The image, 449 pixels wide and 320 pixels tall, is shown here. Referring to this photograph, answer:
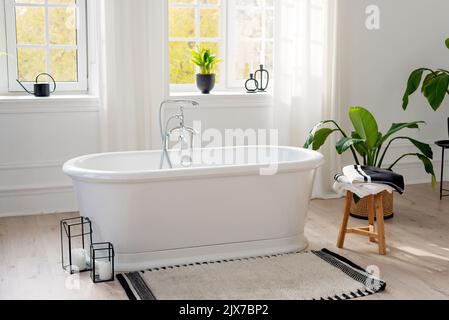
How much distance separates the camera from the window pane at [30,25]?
15.3ft

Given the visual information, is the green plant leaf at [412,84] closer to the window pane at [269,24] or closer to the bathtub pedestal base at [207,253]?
the window pane at [269,24]

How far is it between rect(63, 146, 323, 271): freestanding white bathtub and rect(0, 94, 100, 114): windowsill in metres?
0.87

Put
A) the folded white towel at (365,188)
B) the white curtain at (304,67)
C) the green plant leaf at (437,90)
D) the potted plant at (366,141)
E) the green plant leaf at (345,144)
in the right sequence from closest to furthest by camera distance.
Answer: the folded white towel at (365,188) < the green plant leaf at (345,144) < the potted plant at (366,141) < the green plant leaf at (437,90) < the white curtain at (304,67)

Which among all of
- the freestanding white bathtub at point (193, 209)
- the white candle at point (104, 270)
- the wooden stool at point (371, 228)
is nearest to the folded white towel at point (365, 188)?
the wooden stool at point (371, 228)

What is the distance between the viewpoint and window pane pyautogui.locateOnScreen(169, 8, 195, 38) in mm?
5090

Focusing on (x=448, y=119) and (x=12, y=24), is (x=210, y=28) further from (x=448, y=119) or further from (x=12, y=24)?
(x=448, y=119)

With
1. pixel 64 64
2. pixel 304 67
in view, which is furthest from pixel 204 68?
pixel 64 64

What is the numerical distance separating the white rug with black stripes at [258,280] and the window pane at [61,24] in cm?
218

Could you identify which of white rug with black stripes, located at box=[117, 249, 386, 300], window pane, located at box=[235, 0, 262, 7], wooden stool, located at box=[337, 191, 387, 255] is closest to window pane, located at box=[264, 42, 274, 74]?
window pane, located at box=[235, 0, 262, 7]

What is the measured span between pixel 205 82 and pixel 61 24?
3.86 ft

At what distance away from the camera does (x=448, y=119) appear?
5.33 metres

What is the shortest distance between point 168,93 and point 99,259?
5.38 feet

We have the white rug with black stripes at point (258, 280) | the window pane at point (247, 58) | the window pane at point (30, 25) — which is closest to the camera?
the white rug with black stripes at point (258, 280)
